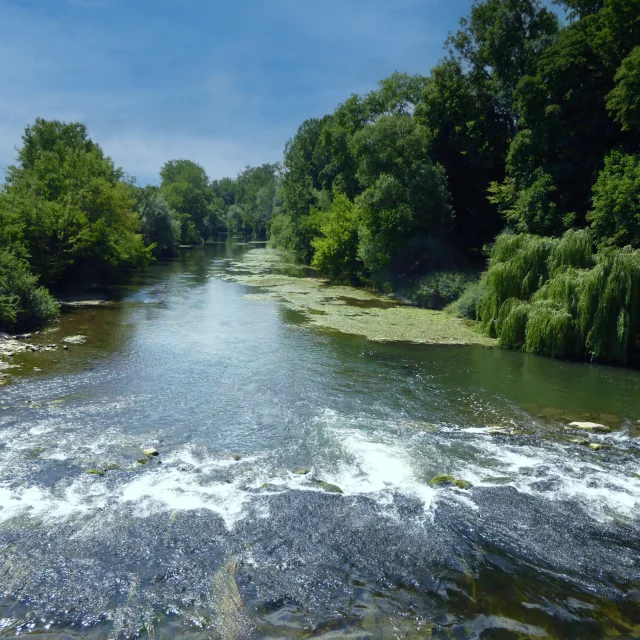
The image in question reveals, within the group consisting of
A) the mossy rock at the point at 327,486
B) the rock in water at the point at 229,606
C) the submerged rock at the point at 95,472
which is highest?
the submerged rock at the point at 95,472

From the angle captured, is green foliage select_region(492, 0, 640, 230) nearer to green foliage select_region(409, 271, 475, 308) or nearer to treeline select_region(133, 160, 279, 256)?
green foliage select_region(409, 271, 475, 308)

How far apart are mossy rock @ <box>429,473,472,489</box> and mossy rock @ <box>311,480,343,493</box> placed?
81.7 inches

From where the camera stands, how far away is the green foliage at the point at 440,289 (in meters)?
32.6

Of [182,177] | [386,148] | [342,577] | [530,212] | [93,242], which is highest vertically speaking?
[182,177]

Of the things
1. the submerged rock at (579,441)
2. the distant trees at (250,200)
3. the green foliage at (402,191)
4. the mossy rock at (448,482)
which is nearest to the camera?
the mossy rock at (448,482)

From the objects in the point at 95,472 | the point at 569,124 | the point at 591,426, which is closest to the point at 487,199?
the point at 569,124

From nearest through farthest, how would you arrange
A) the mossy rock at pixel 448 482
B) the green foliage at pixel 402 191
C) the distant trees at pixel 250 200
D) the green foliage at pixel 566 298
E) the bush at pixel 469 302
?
the mossy rock at pixel 448 482 < the green foliage at pixel 566 298 < the bush at pixel 469 302 < the green foliage at pixel 402 191 < the distant trees at pixel 250 200

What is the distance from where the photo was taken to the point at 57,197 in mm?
39344

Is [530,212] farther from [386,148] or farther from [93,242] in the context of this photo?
[93,242]

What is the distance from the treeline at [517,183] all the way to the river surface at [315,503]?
3789mm

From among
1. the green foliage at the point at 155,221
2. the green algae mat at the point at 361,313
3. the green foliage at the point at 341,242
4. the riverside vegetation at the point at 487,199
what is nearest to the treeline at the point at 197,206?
the green foliage at the point at 155,221

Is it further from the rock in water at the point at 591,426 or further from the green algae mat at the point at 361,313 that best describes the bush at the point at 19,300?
the rock in water at the point at 591,426

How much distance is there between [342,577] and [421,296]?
28.1 metres

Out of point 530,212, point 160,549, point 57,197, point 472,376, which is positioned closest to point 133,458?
point 160,549
